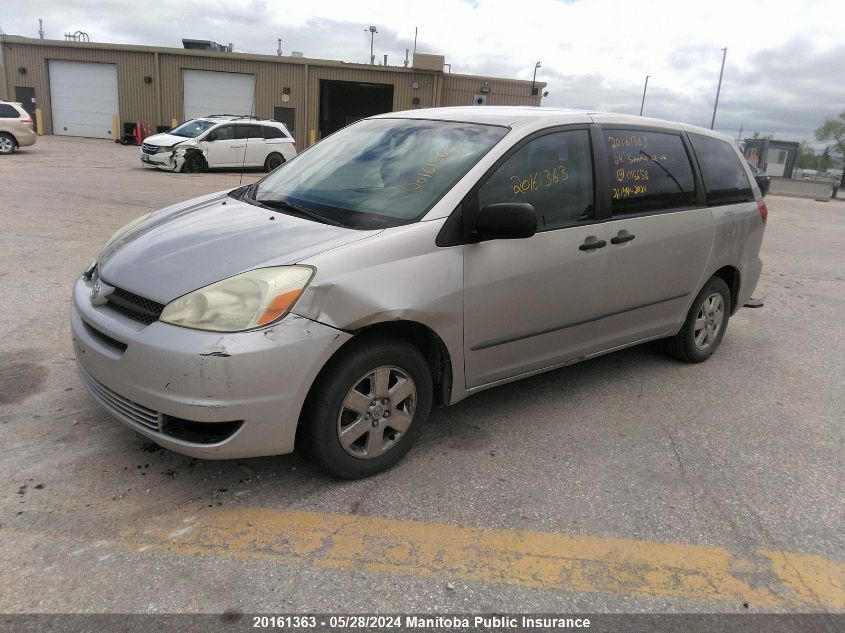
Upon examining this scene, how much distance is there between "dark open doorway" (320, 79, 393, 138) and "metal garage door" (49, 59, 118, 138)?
1061cm

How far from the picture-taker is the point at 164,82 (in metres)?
32.3

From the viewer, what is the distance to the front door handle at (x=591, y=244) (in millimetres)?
3684

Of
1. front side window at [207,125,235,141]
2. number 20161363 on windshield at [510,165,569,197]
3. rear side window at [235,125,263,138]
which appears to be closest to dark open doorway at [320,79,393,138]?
rear side window at [235,125,263,138]

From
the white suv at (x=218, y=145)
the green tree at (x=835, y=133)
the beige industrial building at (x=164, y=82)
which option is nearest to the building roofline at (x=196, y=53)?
the beige industrial building at (x=164, y=82)

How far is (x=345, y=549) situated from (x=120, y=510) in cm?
97

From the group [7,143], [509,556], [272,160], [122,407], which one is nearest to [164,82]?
[7,143]

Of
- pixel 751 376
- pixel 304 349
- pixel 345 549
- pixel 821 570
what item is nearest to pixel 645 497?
pixel 821 570

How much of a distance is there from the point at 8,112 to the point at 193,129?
18.5 ft

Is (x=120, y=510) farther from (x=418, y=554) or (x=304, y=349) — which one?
(x=418, y=554)

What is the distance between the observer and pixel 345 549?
2566 millimetres

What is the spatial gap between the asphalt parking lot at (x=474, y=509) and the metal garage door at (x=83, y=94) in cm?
3255

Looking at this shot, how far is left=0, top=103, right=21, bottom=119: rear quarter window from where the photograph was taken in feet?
62.9

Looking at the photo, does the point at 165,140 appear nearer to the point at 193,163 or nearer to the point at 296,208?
the point at 193,163

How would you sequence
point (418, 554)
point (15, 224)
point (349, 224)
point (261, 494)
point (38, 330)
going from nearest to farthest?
point (418, 554)
point (261, 494)
point (349, 224)
point (38, 330)
point (15, 224)
